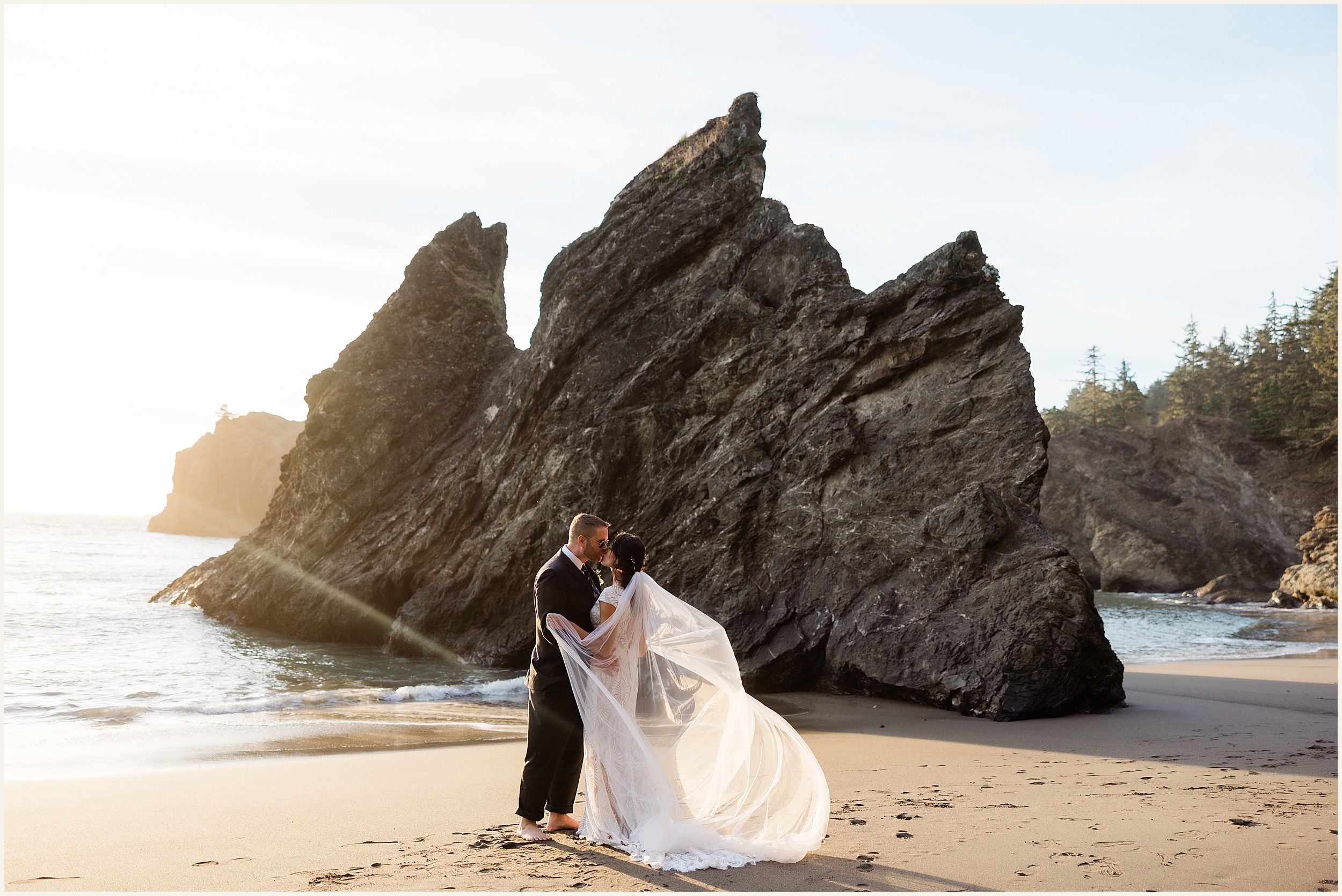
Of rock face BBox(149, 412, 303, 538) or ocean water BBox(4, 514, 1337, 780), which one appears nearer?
ocean water BBox(4, 514, 1337, 780)

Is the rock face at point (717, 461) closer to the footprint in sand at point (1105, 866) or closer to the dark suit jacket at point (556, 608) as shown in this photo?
the footprint in sand at point (1105, 866)

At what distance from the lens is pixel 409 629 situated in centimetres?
1808

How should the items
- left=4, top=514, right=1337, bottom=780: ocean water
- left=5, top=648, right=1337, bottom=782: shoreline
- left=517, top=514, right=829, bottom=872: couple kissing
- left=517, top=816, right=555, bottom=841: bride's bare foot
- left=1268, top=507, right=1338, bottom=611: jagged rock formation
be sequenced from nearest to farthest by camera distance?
left=517, top=514, right=829, bottom=872: couple kissing
left=517, top=816, right=555, bottom=841: bride's bare foot
left=5, top=648, right=1337, bottom=782: shoreline
left=4, top=514, right=1337, bottom=780: ocean water
left=1268, top=507, right=1338, bottom=611: jagged rock formation

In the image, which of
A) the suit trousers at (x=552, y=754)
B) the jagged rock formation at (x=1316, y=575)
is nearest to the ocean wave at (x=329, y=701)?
the suit trousers at (x=552, y=754)

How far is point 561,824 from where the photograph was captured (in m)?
5.64

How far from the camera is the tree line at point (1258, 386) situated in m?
51.3

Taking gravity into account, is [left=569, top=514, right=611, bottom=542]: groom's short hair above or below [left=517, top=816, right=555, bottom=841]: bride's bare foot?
above

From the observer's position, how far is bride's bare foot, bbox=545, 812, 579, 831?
5.63 metres

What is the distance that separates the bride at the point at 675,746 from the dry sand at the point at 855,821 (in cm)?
20

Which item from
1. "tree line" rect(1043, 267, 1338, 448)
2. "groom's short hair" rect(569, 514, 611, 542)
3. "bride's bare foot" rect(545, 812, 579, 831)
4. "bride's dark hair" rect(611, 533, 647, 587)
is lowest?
"bride's bare foot" rect(545, 812, 579, 831)

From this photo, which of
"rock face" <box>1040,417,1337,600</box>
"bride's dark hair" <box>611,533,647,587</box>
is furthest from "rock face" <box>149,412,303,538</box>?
"bride's dark hair" <box>611,533,647,587</box>

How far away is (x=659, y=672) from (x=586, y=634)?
569mm

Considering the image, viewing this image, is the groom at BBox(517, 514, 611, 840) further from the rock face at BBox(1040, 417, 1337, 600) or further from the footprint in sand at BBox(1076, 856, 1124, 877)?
the rock face at BBox(1040, 417, 1337, 600)

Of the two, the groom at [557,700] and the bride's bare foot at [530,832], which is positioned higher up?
the groom at [557,700]
